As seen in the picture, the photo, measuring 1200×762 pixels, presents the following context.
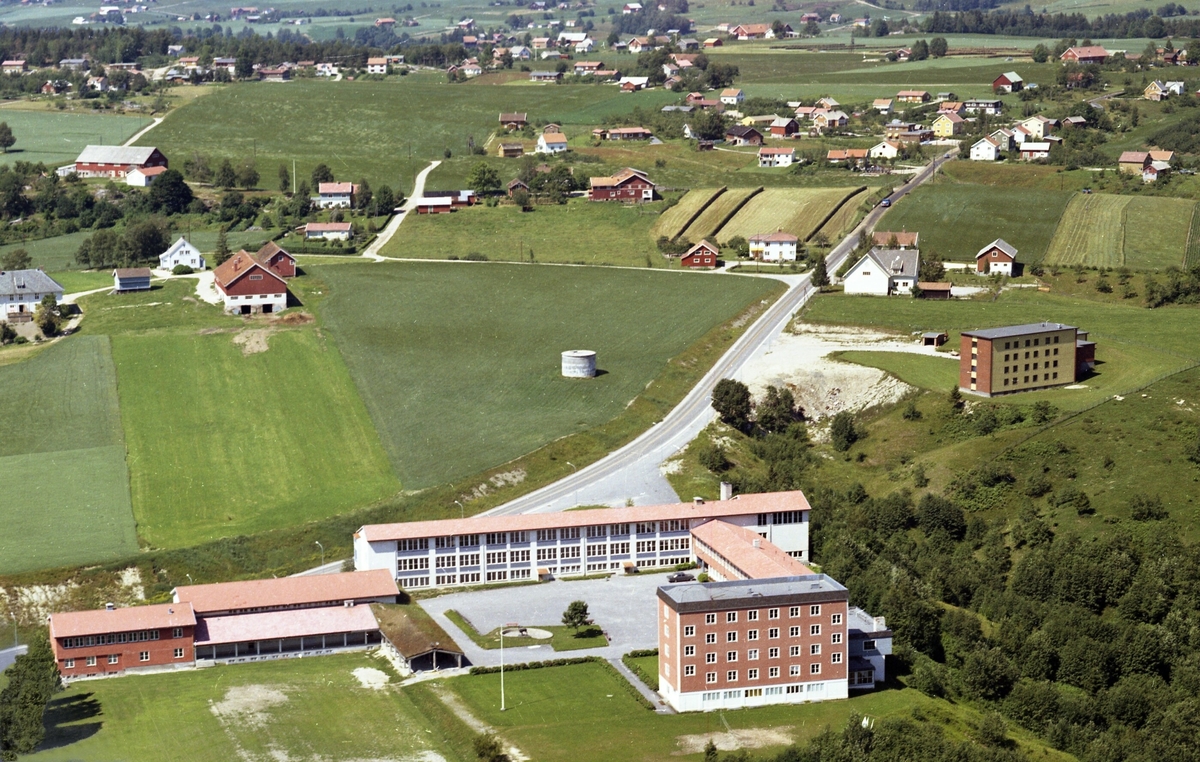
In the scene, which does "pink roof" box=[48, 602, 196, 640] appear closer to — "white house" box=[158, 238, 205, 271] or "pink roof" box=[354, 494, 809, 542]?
"pink roof" box=[354, 494, 809, 542]

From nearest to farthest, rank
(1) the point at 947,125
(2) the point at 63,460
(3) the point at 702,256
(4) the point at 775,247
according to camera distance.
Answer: (2) the point at 63,460 → (3) the point at 702,256 → (4) the point at 775,247 → (1) the point at 947,125

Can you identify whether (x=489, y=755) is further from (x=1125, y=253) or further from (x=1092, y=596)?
(x=1125, y=253)

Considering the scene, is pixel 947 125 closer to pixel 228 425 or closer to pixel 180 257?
pixel 180 257

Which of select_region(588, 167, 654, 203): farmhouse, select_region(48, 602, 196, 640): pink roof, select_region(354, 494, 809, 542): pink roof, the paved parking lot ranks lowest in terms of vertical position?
the paved parking lot

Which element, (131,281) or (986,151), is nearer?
(131,281)

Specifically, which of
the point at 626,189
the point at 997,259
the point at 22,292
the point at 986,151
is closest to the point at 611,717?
the point at 22,292

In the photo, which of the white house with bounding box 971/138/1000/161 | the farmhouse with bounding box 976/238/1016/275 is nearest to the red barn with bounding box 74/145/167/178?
the white house with bounding box 971/138/1000/161

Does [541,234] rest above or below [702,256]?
above

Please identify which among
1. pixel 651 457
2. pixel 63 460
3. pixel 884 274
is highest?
pixel 884 274
